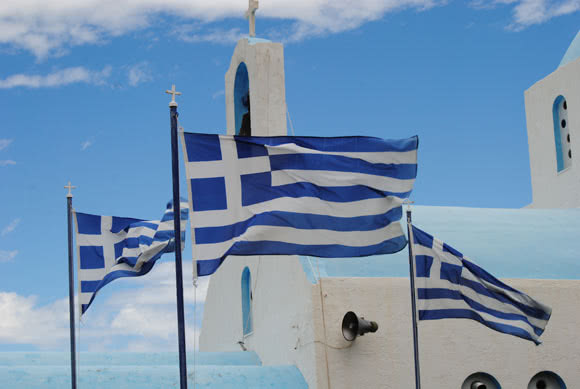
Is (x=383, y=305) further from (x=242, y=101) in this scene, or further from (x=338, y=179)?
(x=242, y=101)

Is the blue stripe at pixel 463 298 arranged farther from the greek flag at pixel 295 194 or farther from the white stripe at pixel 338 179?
the white stripe at pixel 338 179

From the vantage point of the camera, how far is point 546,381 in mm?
13969

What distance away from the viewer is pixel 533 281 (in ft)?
47.1

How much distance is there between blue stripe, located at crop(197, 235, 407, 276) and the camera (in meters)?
8.92

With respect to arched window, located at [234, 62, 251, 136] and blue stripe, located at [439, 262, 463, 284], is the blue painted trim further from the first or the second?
blue stripe, located at [439, 262, 463, 284]

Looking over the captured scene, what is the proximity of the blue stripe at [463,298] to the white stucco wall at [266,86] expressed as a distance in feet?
18.2

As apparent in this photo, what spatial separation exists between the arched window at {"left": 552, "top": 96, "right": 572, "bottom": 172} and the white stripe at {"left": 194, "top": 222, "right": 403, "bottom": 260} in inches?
492

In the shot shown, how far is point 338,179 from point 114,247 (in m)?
4.44

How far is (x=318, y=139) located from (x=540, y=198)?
13.4 metres

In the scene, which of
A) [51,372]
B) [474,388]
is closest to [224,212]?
[51,372]

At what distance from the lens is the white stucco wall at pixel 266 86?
15.9 metres

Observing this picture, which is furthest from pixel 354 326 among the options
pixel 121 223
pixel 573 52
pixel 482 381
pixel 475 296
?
pixel 573 52

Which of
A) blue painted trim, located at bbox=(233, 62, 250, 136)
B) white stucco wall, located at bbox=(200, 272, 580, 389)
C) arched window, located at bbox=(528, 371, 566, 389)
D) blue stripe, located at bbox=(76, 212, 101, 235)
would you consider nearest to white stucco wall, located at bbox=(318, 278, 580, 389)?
white stucco wall, located at bbox=(200, 272, 580, 389)

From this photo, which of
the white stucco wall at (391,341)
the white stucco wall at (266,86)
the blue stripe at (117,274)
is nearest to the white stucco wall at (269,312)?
the white stucco wall at (391,341)
